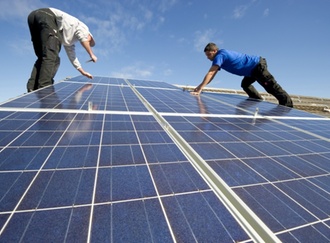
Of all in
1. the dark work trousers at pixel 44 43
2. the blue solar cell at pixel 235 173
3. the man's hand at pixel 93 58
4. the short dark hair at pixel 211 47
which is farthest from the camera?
the short dark hair at pixel 211 47

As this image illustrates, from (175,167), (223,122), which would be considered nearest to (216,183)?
(175,167)

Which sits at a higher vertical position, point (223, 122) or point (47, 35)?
point (47, 35)

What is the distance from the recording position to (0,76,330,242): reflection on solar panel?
3.65 feet

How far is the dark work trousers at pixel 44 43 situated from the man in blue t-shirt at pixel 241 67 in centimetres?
454

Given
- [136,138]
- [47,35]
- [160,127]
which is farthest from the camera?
[47,35]

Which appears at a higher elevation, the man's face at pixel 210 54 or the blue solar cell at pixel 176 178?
the man's face at pixel 210 54

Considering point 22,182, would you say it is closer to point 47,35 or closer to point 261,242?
Answer: point 261,242

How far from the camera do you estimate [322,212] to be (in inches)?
57.4

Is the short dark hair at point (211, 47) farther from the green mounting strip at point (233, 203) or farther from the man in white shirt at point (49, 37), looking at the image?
the green mounting strip at point (233, 203)

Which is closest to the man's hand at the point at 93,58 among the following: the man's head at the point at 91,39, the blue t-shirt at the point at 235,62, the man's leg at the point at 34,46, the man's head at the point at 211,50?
the man's head at the point at 91,39

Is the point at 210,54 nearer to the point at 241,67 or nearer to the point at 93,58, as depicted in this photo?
the point at 241,67

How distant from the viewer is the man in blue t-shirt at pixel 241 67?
21.6ft

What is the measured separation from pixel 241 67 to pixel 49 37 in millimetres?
6066

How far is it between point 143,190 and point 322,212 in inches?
52.3
